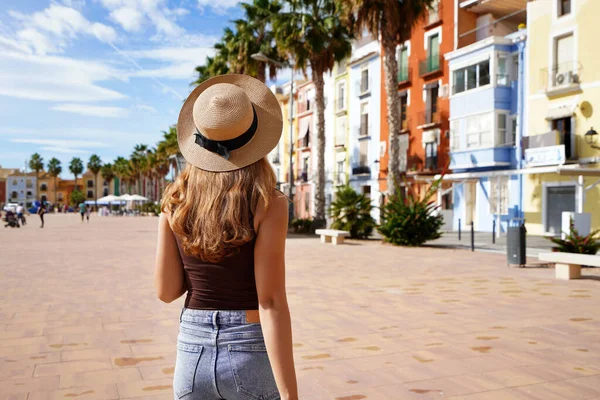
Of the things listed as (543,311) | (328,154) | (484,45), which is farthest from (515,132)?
(543,311)

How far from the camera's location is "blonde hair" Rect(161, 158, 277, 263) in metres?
1.77

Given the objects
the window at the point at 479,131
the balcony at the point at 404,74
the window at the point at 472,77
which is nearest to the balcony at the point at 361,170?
the balcony at the point at 404,74

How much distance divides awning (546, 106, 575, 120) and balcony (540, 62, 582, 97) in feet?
2.17

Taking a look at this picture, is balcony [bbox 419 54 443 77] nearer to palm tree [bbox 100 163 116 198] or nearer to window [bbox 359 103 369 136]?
window [bbox 359 103 369 136]

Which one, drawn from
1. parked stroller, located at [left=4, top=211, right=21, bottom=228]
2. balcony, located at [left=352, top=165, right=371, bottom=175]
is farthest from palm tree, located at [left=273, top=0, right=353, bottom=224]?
parked stroller, located at [left=4, top=211, right=21, bottom=228]

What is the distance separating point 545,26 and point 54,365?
26947 millimetres

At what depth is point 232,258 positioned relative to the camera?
180 cm

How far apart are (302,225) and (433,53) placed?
1445 centimetres

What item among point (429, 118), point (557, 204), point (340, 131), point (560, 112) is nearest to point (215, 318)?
point (560, 112)

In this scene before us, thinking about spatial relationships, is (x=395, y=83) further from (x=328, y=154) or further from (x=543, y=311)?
(x=328, y=154)

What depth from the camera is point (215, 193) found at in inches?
71.9

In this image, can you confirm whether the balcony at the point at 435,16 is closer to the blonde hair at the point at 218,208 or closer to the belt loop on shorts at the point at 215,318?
the blonde hair at the point at 218,208

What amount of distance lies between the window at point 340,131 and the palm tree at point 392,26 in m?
22.6

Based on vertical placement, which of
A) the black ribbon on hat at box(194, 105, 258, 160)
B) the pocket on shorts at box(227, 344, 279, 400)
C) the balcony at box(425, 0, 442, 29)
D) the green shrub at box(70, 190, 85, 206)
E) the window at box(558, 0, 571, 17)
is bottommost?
the pocket on shorts at box(227, 344, 279, 400)
